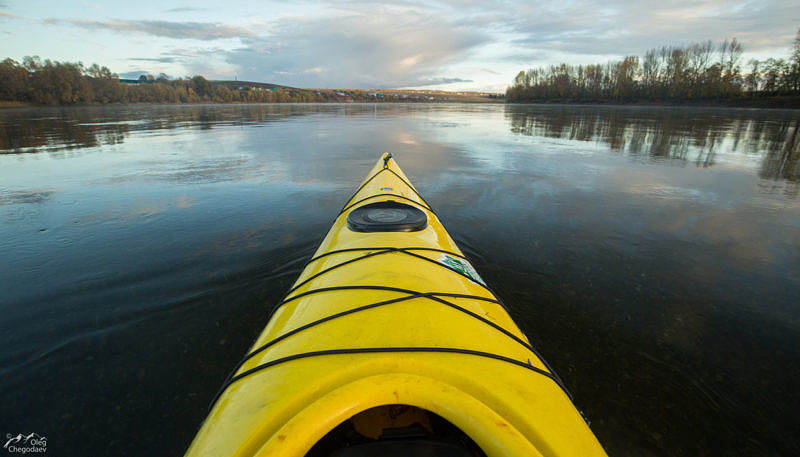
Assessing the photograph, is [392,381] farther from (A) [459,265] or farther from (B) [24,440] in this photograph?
(B) [24,440]

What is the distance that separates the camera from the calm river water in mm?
2252

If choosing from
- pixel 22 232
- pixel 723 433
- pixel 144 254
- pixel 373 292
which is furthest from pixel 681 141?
pixel 22 232

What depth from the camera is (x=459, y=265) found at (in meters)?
2.73

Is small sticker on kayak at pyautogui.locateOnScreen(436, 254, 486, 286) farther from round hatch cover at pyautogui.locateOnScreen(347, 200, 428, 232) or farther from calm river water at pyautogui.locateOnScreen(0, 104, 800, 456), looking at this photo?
calm river water at pyautogui.locateOnScreen(0, 104, 800, 456)

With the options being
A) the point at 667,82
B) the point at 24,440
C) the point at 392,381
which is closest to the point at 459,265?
the point at 392,381

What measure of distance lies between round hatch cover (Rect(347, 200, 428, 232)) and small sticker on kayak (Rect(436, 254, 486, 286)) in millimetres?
489

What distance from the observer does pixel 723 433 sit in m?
2.12

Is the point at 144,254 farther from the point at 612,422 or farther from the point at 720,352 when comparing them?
the point at 720,352

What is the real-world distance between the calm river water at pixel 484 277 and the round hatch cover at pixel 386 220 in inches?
48.7

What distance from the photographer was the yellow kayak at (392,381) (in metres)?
1.26

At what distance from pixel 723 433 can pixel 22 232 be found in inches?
323

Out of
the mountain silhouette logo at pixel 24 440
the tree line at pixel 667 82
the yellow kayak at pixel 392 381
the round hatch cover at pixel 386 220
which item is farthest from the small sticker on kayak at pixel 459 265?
the tree line at pixel 667 82

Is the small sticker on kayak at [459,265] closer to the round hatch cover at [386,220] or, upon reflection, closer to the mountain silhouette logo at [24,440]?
the round hatch cover at [386,220]

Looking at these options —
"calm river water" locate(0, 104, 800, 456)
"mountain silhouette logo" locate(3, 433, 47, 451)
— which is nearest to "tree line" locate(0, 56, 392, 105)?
"calm river water" locate(0, 104, 800, 456)
